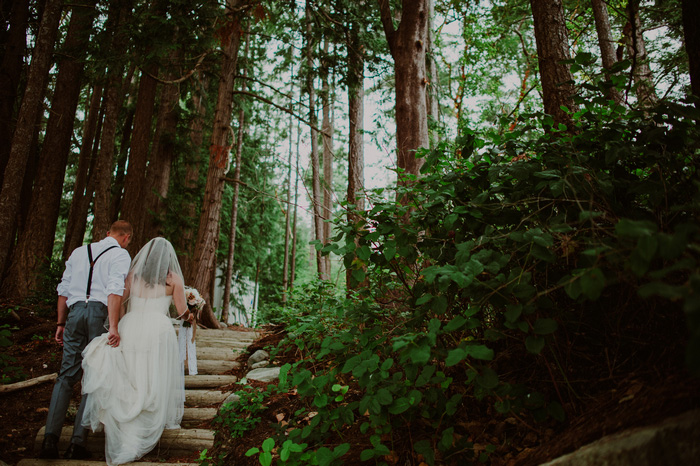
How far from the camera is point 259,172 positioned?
17.2 meters

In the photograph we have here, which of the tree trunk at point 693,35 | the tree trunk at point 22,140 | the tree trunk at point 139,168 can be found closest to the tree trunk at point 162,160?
the tree trunk at point 139,168

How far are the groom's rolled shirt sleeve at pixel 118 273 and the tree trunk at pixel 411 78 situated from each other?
12.7 feet

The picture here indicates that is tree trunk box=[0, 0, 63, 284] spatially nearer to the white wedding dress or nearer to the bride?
the bride

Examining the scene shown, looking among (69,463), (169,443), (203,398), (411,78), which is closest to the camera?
(69,463)

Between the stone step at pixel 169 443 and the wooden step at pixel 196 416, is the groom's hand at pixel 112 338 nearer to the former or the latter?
the stone step at pixel 169 443

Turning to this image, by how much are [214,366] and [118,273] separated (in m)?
2.77

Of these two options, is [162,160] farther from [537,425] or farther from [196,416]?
[537,425]

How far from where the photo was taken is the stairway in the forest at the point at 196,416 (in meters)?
4.09

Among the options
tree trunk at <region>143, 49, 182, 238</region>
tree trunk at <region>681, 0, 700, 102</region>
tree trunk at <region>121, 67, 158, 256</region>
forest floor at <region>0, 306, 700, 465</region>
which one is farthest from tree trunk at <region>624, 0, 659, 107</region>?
tree trunk at <region>143, 49, 182, 238</region>

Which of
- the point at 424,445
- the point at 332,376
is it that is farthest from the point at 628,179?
the point at 332,376

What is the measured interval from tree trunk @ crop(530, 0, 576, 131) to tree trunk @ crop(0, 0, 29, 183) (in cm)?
1044

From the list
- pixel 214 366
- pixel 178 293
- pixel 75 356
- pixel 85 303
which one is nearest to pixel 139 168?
pixel 214 366

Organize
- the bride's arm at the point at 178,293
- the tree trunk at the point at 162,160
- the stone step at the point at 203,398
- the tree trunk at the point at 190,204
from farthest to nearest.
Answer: the tree trunk at the point at 190,204 < the tree trunk at the point at 162,160 < the stone step at the point at 203,398 < the bride's arm at the point at 178,293

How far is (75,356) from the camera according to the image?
411 cm
